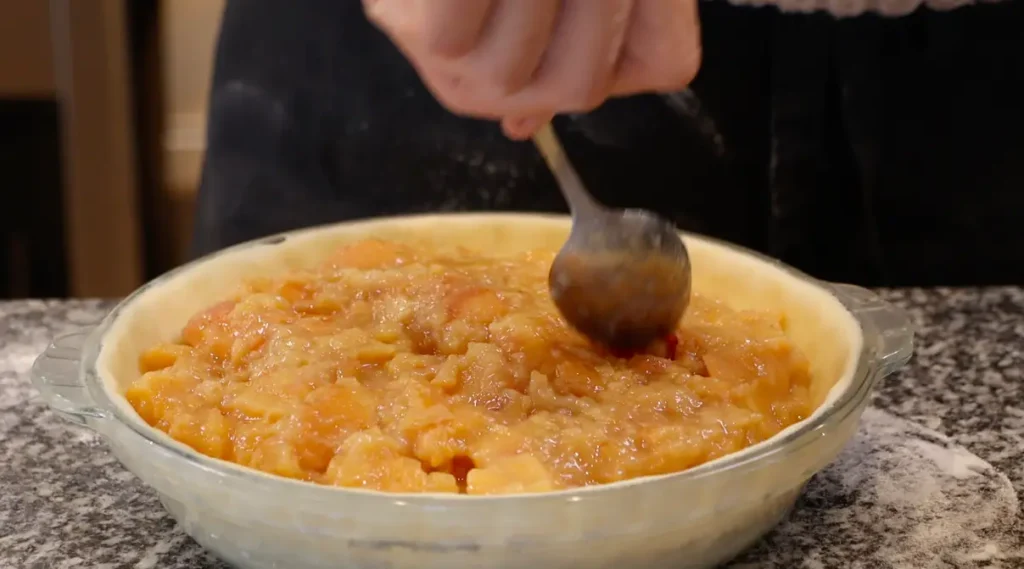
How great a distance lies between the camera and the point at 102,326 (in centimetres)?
87

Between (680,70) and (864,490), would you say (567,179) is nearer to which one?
(680,70)

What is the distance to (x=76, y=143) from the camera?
2.55m

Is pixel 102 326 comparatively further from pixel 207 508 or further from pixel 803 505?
pixel 803 505

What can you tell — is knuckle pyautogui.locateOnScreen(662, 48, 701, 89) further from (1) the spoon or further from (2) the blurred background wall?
(2) the blurred background wall

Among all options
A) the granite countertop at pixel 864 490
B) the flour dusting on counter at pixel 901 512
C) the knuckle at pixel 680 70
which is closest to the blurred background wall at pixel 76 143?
the granite countertop at pixel 864 490

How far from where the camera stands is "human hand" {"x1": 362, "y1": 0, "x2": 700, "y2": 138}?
2.56 ft

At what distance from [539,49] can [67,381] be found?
46 centimetres

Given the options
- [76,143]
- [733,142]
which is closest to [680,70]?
[733,142]

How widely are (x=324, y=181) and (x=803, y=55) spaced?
2.30 ft

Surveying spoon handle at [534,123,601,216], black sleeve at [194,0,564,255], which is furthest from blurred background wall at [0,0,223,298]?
spoon handle at [534,123,601,216]

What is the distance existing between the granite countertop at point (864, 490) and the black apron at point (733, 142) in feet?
0.93

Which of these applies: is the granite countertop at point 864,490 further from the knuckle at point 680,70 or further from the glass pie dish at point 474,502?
the knuckle at point 680,70

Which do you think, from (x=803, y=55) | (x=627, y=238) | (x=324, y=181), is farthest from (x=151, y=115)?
(x=627, y=238)

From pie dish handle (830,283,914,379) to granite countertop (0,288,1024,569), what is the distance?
10cm
